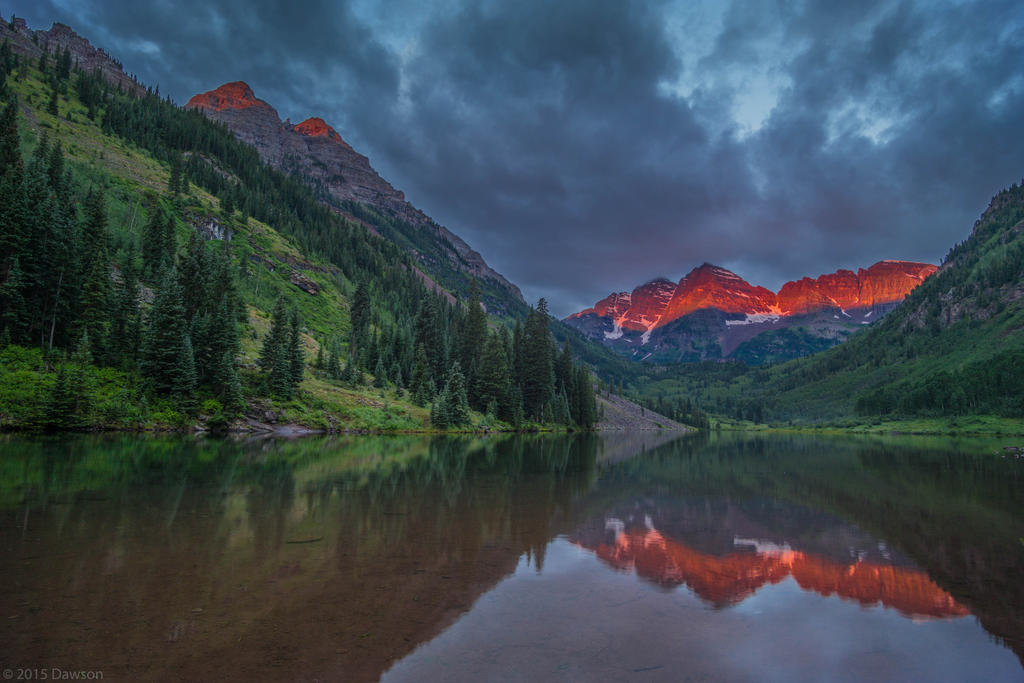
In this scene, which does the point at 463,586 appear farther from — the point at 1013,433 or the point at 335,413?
the point at 1013,433

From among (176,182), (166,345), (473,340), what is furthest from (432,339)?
(176,182)

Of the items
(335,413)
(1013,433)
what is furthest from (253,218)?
(1013,433)

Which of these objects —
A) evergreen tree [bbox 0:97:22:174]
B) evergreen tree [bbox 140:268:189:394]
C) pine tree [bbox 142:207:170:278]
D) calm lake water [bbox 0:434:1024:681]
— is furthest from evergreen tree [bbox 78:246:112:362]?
Result: calm lake water [bbox 0:434:1024:681]

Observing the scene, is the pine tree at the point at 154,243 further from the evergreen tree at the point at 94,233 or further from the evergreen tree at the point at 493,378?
the evergreen tree at the point at 493,378

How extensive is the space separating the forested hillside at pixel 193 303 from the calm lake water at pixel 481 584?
102 ft

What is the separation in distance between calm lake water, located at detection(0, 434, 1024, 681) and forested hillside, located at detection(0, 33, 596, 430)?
31.2 metres

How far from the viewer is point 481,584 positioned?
10.8 m

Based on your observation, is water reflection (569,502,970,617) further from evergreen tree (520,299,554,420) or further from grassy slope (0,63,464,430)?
evergreen tree (520,299,554,420)

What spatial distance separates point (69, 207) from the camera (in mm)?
55125

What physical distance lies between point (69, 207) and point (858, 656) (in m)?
76.6

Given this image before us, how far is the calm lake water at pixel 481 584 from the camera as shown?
24.0 ft

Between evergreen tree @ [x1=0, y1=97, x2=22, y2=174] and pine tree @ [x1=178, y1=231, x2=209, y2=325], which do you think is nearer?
evergreen tree @ [x1=0, y1=97, x2=22, y2=174]

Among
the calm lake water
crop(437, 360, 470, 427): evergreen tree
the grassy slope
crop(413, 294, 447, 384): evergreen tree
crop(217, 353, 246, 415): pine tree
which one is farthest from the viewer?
crop(413, 294, 447, 384): evergreen tree

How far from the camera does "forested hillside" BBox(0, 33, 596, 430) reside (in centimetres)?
4691
